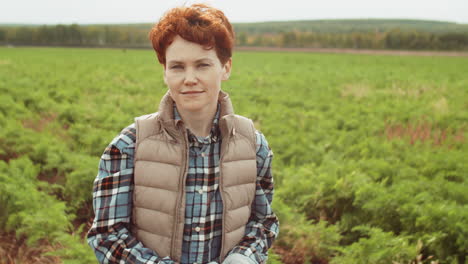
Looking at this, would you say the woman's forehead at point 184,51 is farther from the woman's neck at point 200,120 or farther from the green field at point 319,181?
the green field at point 319,181

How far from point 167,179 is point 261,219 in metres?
0.63

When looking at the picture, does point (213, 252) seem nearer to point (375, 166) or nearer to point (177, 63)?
point (177, 63)

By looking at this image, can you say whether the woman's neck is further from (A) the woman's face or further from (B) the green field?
(B) the green field

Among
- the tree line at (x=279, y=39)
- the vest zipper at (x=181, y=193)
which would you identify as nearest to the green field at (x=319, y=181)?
the vest zipper at (x=181, y=193)

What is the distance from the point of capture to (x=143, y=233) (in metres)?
1.71

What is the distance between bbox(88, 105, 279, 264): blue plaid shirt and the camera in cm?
161

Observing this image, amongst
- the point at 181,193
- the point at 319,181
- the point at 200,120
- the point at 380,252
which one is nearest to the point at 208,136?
the point at 200,120

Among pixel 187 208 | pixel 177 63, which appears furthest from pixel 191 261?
pixel 177 63

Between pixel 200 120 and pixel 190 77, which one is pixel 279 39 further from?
pixel 190 77

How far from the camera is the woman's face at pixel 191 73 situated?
5.16ft

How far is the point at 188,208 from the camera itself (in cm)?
169

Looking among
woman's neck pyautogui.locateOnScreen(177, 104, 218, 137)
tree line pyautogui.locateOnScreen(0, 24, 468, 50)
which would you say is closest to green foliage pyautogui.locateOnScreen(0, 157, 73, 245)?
woman's neck pyautogui.locateOnScreen(177, 104, 218, 137)

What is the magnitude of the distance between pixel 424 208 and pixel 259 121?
583 centimetres

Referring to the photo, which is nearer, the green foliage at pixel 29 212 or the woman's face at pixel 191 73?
the woman's face at pixel 191 73
